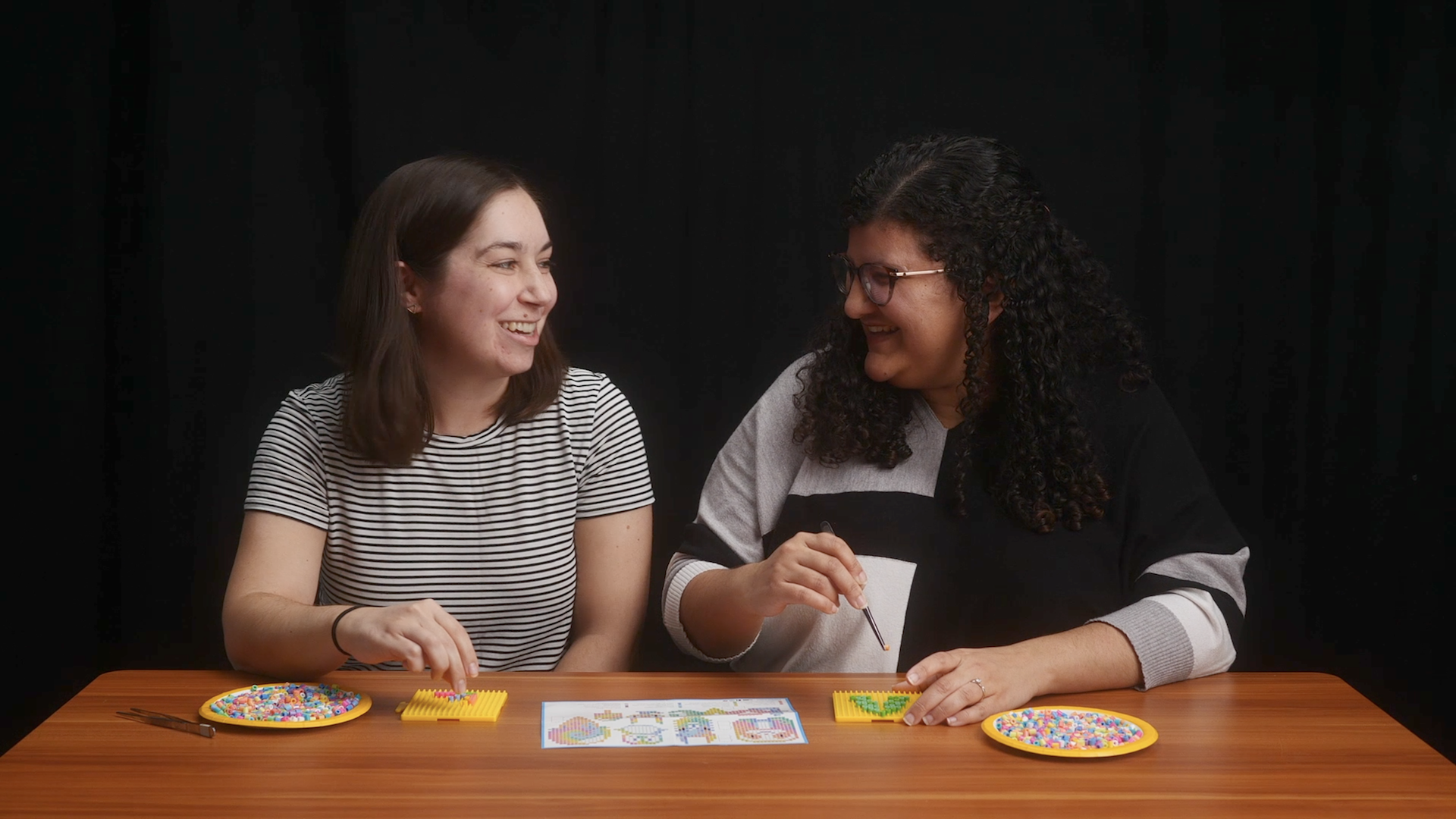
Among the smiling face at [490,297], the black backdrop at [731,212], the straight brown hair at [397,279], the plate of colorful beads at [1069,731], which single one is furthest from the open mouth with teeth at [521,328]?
the plate of colorful beads at [1069,731]

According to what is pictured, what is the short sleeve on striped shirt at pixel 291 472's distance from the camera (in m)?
1.84

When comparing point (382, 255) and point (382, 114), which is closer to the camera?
point (382, 255)

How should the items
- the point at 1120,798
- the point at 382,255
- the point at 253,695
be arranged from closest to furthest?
the point at 1120,798
the point at 253,695
the point at 382,255

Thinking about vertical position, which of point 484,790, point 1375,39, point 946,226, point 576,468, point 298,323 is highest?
point 1375,39

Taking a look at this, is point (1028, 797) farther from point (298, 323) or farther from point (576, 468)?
point (298, 323)

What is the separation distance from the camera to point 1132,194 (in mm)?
2521

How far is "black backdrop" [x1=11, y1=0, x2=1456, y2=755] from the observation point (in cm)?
249

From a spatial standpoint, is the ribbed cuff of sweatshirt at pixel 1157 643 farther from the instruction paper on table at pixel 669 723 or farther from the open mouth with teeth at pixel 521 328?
the open mouth with teeth at pixel 521 328

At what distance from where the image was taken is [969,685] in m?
1.42

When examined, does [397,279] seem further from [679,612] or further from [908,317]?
[908,317]

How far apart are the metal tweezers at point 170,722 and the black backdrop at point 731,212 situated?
1.18 meters

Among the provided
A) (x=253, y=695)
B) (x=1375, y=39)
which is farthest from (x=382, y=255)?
(x=1375, y=39)

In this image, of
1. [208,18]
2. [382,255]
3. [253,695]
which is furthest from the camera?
[208,18]

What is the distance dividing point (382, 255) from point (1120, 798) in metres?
1.35
